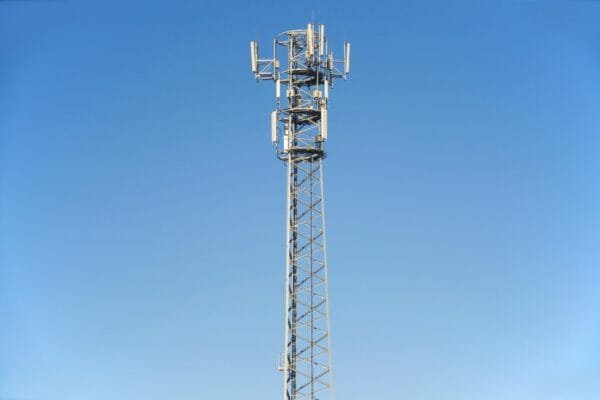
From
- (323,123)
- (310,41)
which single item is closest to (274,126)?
(323,123)

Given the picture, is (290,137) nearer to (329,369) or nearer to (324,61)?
(324,61)

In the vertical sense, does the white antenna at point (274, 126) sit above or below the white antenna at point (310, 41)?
below

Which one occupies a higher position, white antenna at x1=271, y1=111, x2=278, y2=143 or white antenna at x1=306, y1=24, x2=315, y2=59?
white antenna at x1=306, y1=24, x2=315, y2=59

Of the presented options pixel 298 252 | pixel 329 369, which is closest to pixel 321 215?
pixel 298 252

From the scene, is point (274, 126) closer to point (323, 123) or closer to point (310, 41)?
point (323, 123)

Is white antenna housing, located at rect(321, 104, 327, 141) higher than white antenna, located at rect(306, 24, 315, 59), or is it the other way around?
white antenna, located at rect(306, 24, 315, 59)

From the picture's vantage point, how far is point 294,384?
122 metres

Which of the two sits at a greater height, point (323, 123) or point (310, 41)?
point (310, 41)

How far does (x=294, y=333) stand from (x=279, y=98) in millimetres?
19356

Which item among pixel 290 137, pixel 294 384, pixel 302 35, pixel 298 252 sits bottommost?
pixel 294 384

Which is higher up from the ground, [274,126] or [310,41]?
[310,41]

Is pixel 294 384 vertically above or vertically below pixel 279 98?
below

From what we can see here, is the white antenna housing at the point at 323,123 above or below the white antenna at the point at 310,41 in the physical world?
below

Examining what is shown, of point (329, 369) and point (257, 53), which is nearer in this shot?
point (329, 369)
